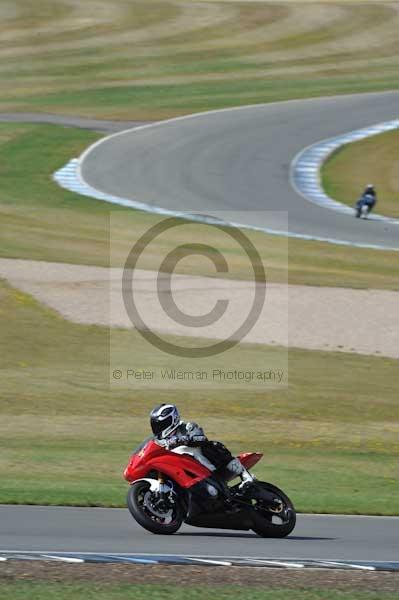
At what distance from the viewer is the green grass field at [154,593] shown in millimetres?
10539

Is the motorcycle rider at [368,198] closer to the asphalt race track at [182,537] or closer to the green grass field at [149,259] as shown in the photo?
the green grass field at [149,259]

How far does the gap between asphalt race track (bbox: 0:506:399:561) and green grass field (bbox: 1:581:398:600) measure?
1.42m

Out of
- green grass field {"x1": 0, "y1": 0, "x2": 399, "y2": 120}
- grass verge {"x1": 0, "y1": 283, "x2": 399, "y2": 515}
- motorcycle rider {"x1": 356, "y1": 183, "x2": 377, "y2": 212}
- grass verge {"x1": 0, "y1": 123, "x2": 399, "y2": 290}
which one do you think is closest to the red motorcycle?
grass verge {"x1": 0, "y1": 283, "x2": 399, "y2": 515}

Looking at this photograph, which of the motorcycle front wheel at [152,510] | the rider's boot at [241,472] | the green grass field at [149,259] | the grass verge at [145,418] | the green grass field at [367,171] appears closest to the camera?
the motorcycle front wheel at [152,510]

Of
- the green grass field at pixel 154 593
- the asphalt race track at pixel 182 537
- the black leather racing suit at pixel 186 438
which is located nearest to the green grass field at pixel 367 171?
the asphalt race track at pixel 182 537

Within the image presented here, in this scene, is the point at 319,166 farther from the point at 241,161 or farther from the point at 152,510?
the point at 152,510

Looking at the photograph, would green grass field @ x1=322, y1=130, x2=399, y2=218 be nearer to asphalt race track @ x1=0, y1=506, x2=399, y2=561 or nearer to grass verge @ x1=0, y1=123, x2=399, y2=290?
grass verge @ x1=0, y1=123, x2=399, y2=290

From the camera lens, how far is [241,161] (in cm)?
5156

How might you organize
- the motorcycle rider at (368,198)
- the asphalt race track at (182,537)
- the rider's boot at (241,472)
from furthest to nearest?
the motorcycle rider at (368,198), the rider's boot at (241,472), the asphalt race track at (182,537)

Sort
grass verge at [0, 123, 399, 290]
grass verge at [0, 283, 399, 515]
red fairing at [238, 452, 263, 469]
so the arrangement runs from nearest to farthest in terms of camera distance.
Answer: red fairing at [238, 452, 263, 469] < grass verge at [0, 283, 399, 515] < grass verge at [0, 123, 399, 290]

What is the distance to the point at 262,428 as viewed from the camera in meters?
21.1

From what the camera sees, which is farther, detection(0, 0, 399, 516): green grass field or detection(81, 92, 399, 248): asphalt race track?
detection(81, 92, 399, 248): asphalt race track

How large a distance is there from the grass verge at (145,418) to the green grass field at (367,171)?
68.6 feet

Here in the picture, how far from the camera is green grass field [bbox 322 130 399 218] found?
47188 mm
